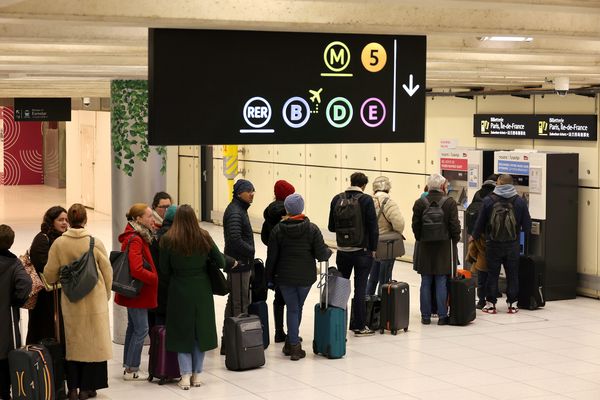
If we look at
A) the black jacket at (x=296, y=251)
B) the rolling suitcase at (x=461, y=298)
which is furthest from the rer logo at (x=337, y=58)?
the rolling suitcase at (x=461, y=298)

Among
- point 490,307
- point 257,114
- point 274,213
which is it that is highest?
point 257,114

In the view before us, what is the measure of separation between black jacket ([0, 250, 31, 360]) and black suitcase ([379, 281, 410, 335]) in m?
4.09

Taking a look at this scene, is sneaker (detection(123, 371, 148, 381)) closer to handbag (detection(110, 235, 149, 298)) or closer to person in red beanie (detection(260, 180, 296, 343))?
handbag (detection(110, 235, 149, 298))

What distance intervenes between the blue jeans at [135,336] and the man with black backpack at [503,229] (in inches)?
180

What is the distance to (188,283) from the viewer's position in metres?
8.24

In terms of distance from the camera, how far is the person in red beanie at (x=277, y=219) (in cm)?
983

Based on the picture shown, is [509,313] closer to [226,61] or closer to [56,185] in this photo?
[226,61]

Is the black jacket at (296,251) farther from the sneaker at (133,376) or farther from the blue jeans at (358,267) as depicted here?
the sneaker at (133,376)

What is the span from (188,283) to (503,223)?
4.55m

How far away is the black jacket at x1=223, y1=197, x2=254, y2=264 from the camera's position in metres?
9.37

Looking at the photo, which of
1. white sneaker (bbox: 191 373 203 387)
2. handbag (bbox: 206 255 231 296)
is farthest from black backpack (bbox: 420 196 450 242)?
white sneaker (bbox: 191 373 203 387)

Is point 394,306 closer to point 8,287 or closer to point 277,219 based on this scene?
point 277,219

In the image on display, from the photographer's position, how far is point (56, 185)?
3506cm

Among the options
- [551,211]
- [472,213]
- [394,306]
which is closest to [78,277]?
[394,306]
